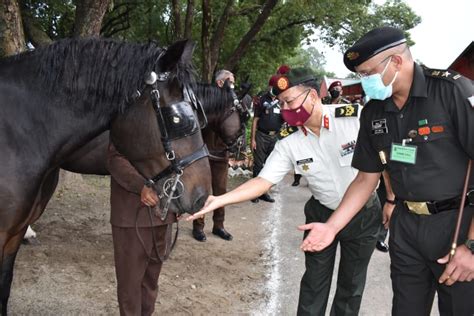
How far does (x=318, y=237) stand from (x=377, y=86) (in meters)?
0.89

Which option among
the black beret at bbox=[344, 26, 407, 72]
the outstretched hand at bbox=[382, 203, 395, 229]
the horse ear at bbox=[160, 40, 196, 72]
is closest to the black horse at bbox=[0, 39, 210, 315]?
the horse ear at bbox=[160, 40, 196, 72]

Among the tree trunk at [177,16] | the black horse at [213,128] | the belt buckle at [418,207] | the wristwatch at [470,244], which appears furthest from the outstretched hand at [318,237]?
the tree trunk at [177,16]

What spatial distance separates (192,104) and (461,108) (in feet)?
4.04

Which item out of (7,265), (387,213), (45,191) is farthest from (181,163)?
(7,265)

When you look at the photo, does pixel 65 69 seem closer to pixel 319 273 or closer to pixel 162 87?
pixel 162 87

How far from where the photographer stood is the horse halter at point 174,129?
1.86 meters

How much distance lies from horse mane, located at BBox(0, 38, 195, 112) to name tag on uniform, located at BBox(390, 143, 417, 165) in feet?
3.48

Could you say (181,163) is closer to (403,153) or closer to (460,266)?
(403,153)

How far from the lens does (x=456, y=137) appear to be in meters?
1.87

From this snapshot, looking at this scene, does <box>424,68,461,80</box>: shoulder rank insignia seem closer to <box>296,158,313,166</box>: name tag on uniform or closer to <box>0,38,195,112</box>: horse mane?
<box>296,158,313,166</box>: name tag on uniform

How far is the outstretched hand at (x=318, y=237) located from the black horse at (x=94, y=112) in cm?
69

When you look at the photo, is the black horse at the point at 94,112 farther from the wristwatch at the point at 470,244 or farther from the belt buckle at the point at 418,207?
the wristwatch at the point at 470,244

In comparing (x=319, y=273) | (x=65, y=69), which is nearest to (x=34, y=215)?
(x=65, y=69)

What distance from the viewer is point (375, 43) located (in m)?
1.86
